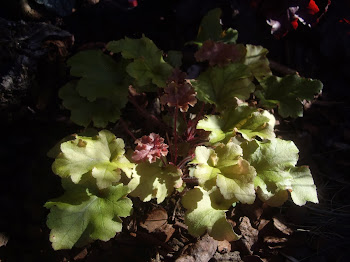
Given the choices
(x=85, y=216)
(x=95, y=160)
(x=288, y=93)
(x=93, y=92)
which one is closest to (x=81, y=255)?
(x=85, y=216)

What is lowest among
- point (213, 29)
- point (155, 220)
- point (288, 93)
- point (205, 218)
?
point (155, 220)

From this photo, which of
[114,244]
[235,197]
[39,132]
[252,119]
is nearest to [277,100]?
[252,119]

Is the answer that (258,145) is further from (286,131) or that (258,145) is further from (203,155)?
(286,131)

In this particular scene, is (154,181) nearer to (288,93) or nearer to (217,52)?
(217,52)

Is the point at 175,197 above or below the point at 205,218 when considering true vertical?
below

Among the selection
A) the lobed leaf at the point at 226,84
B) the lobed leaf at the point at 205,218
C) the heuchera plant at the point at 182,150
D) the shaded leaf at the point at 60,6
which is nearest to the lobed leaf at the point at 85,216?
the heuchera plant at the point at 182,150

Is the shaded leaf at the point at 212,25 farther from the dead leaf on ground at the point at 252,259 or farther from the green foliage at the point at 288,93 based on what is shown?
the dead leaf on ground at the point at 252,259

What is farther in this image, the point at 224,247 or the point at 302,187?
the point at 224,247
